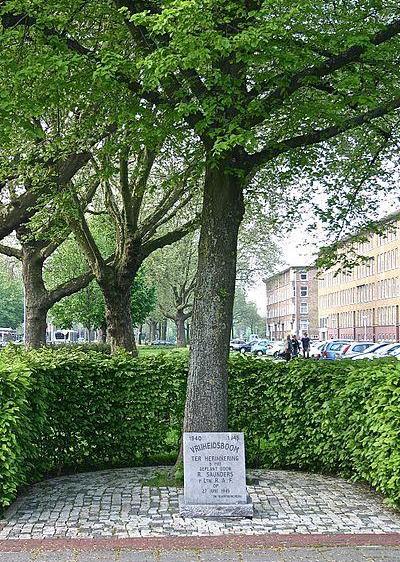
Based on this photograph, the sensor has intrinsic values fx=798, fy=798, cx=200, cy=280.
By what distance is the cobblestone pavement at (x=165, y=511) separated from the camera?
7859 millimetres

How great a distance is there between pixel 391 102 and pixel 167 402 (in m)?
5.24

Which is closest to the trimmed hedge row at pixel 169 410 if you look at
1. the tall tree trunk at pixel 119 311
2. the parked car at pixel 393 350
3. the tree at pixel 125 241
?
the tree at pixel 125 241

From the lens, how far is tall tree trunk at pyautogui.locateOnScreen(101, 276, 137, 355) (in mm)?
20047

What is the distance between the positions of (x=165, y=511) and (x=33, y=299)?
16241 mm

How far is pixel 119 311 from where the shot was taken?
20438 millimetres

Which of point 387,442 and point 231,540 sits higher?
point 387,442

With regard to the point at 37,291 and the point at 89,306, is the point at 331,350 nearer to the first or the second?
the point at 89,306

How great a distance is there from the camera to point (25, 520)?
324 inches

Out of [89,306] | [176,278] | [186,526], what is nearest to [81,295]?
[89,306]

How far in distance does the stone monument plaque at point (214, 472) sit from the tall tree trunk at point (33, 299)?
628 inches

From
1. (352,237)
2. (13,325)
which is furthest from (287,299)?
(352,237)

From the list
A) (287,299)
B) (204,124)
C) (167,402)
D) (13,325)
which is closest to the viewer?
(204,124)

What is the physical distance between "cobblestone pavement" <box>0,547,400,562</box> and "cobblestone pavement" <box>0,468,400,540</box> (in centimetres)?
61

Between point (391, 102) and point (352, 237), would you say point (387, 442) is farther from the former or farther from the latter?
point (352, 237)
